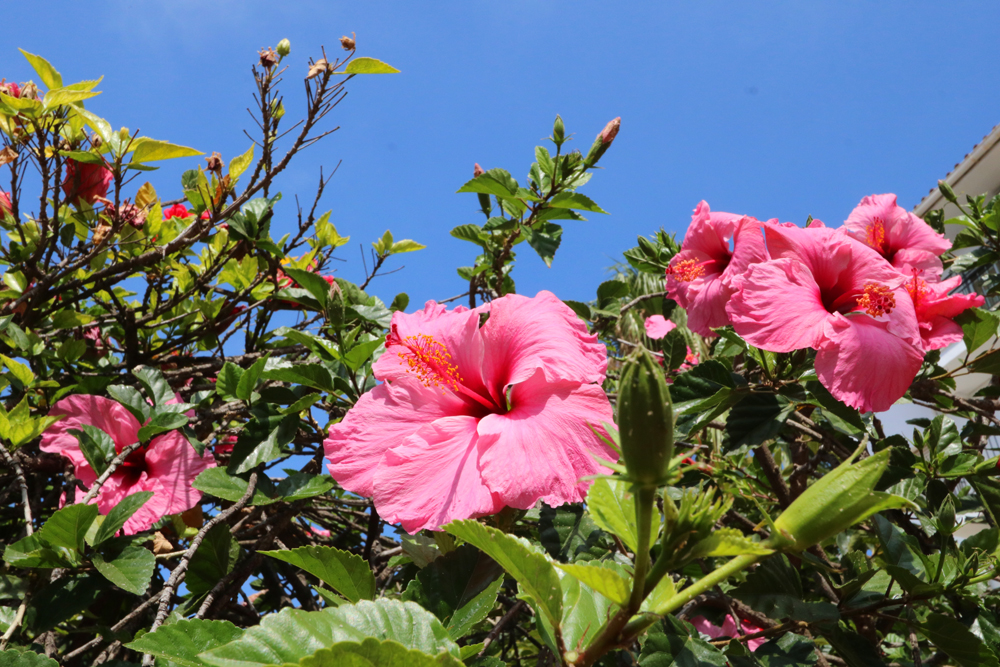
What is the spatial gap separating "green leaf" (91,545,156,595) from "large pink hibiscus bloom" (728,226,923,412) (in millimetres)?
1234

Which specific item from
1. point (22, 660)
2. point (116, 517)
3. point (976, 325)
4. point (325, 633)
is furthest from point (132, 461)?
point (976, 325)

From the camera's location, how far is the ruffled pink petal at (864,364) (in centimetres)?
117

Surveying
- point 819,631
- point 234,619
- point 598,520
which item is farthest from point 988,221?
point 234,619

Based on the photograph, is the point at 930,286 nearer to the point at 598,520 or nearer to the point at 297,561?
the point at 598,520

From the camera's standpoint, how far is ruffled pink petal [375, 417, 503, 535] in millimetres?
1002

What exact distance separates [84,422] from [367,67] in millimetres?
1224

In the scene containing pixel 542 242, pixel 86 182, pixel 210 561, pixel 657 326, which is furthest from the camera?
pixel 657 326

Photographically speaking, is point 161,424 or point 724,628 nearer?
point 161,424

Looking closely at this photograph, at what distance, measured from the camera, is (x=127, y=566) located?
4.29 feet

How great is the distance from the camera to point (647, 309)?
246 centimetres

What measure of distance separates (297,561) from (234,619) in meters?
1.14

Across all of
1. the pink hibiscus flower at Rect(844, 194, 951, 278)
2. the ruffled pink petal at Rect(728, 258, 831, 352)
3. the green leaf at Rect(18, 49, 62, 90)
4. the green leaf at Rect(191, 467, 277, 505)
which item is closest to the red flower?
the green leaf at Rect(18, 49, 62, 90)

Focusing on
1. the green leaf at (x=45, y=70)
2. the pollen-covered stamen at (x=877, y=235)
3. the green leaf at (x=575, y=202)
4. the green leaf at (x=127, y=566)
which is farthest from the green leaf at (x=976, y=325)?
the green leaf at (x=45, y=70)

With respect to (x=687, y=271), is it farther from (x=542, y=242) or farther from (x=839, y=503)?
(x=839, y=503)
